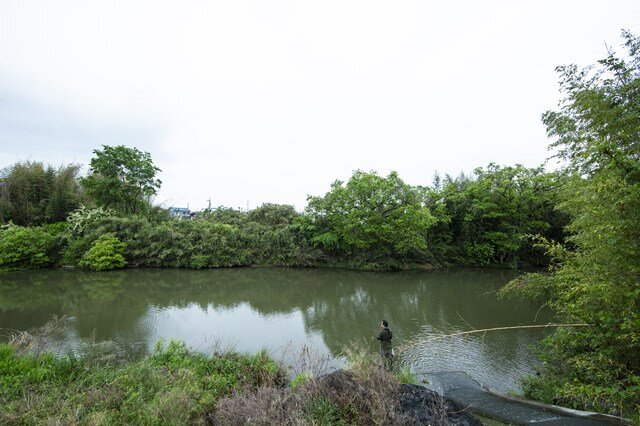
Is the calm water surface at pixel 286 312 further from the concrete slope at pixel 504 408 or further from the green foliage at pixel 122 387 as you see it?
the green foliage at pixel 122 387

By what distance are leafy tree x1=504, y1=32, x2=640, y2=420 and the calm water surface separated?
2.00m

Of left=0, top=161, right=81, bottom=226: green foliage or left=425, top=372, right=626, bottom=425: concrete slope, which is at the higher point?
left=0, top=161, right=81, bottom=226: green foliage

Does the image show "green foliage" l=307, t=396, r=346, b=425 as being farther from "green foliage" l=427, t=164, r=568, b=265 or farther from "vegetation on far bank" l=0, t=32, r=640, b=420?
"green foliage" l=427, t=164, r=568, b=265

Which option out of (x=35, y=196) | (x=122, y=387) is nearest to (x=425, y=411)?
(x=122, y=387)

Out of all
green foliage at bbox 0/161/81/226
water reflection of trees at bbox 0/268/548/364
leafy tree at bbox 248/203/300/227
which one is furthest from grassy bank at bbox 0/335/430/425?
green foliage at bbox 0/161/81/226

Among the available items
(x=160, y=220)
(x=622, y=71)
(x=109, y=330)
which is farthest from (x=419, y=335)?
(x=160, y=220)

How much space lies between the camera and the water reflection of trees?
959 centimetres

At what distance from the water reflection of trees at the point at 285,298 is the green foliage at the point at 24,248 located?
147cm

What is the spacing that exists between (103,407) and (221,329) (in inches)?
223

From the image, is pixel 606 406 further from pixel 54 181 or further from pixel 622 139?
pixel 54 181

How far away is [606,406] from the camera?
12.8ft

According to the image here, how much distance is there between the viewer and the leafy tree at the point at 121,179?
69.6 feet

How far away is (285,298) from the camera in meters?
13.5

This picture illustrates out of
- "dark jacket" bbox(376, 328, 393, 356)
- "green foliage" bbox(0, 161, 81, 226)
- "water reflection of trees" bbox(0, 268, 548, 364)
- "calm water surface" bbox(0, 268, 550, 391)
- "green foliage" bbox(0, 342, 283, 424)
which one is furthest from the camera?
"green foliage" bbox(0, 161, 81, 226)
